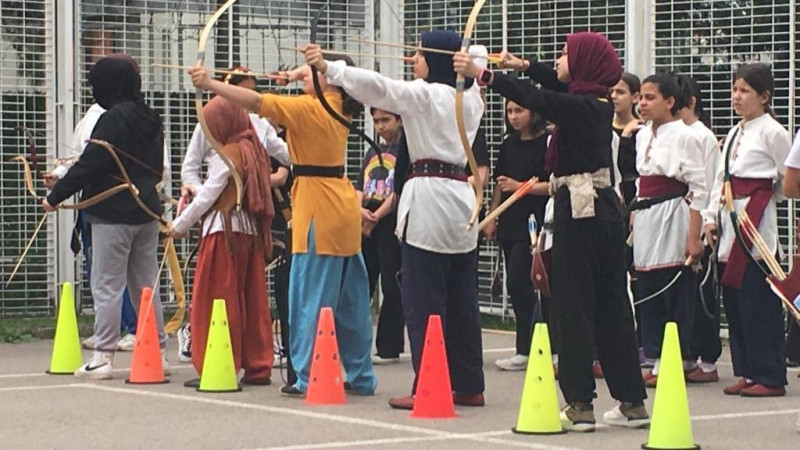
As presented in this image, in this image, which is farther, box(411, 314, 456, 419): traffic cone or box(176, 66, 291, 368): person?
box(176, 66, 291, 368): person

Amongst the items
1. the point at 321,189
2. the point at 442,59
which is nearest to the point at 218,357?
Result: the point at 321,189

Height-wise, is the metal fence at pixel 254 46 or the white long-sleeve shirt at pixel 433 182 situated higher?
the metal fence at pixel 254 46

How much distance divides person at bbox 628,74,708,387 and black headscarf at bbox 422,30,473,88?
191 centimetres

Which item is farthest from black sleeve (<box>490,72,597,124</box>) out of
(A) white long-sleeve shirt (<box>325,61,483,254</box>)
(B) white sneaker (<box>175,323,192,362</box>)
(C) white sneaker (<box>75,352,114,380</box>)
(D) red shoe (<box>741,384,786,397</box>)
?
(B) white sneaker (<box>175,323,192,362</box>)

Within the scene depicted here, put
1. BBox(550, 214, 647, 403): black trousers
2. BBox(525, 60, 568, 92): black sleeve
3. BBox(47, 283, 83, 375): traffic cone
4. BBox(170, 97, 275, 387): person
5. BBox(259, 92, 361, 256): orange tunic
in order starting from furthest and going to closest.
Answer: BBox(47, 283, 83, 375): traffic cone, BBox(170, 97, 275, 387): person, BBox(259, 92, 361, 256): orange tunic, BBox(525, 60, 568, 92): black sleeve, BBox(550, 214, 647, 403): black trousers

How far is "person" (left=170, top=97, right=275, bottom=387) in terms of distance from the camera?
10.4m

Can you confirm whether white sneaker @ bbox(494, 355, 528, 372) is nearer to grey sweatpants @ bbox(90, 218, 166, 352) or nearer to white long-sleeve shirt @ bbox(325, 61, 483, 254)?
grey sweatpants @ bbox(90, 218, 166, 352)

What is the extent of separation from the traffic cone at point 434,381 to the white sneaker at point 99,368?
108 inches

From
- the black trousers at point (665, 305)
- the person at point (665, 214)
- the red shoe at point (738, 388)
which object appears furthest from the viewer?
the black trousers at point (665, 305)

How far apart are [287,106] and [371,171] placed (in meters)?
2.74

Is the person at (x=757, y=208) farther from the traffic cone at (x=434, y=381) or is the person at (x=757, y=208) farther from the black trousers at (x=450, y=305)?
the traffic cone at (x=434, y=381)

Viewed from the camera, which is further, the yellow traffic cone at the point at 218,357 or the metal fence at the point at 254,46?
the metal fence at the point at 254,46

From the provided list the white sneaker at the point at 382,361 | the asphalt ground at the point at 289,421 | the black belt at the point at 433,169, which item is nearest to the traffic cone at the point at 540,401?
the asphalt ground at the point at 289,421

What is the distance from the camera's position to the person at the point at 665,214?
10641 mm
